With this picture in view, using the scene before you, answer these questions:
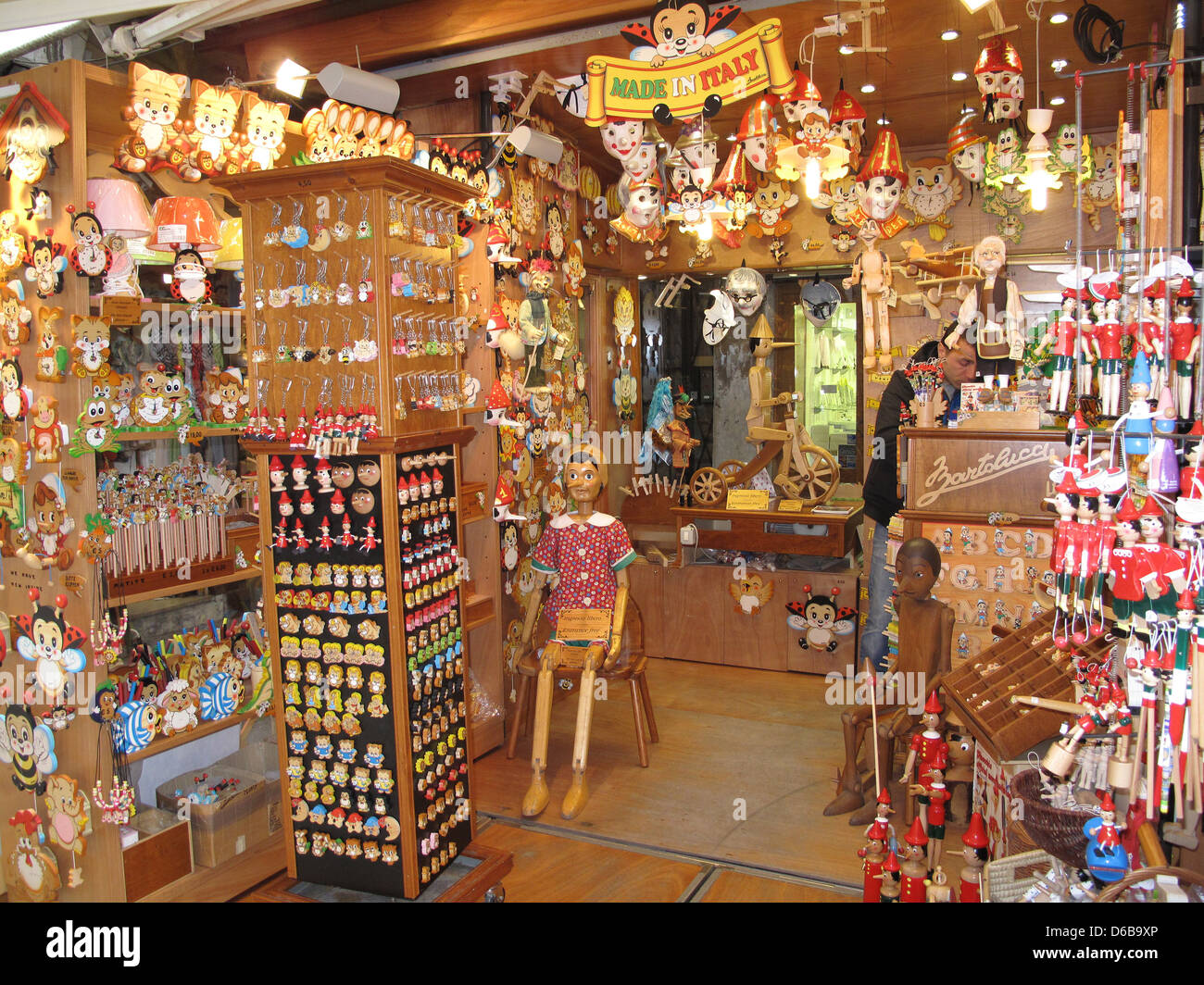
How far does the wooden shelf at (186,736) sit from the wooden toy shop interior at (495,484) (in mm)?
17

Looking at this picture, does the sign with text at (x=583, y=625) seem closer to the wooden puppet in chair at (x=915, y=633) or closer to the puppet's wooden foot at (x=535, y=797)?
the puppet's wooden foot at (x=535, y=797)

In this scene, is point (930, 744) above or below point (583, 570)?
below

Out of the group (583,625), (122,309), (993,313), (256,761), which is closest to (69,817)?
(256,761)

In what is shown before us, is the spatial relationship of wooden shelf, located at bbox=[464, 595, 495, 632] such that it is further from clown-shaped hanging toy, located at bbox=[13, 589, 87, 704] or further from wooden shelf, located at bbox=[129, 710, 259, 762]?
clown-shaped hanging toy, located at bbox=[13, 589, 87, 704]

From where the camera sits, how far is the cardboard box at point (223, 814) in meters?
3.49

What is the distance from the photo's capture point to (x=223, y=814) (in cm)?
351

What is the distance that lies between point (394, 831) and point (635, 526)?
414 cm

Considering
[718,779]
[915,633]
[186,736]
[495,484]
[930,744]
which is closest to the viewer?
[930,744]

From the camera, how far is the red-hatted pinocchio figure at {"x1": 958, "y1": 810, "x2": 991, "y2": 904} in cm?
250

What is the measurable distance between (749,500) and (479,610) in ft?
7.26

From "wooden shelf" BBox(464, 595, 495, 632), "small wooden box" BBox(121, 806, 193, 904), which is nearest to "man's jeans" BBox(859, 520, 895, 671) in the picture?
"wooden shelf" BBox(464, 595, 495, 632)

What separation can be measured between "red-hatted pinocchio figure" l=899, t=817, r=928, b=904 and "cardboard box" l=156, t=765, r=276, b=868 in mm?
2440

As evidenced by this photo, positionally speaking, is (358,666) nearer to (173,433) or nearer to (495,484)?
(173,433)

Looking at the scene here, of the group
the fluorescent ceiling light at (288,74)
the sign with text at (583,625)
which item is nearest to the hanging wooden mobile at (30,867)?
the sign with text at (583,625)
